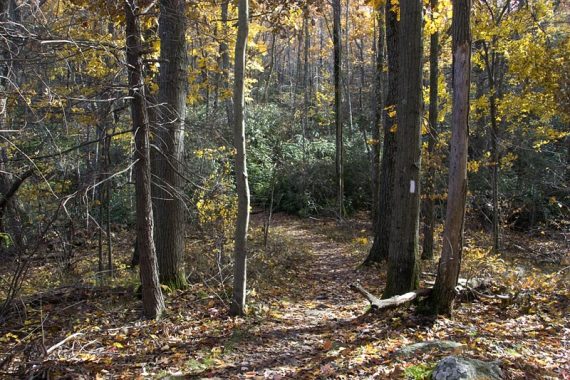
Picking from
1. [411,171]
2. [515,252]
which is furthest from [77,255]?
[515,252]

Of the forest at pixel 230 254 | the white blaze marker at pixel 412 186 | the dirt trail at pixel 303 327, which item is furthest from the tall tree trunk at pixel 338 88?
the white blaze marker at pixel 412 186

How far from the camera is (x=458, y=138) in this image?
595 centimetres

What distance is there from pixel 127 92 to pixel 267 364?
12.8 ft

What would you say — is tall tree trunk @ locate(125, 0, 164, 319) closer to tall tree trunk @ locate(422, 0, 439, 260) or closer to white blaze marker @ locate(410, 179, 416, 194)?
white blaze marker @ locate(410, 179, 416, 194)

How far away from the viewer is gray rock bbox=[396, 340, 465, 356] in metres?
5.21

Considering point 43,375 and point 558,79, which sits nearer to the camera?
point 43,375

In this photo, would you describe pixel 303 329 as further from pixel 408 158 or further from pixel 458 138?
pixel 458 138

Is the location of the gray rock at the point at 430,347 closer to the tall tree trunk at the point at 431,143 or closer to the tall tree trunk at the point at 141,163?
the tall tree trunk at the point at 141,163

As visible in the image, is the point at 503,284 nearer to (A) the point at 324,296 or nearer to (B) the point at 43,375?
(A) the point at 324,296

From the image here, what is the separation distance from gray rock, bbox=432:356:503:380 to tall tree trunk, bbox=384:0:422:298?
2.50m

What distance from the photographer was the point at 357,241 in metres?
15.1

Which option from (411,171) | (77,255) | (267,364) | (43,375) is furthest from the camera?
A: (77,255)

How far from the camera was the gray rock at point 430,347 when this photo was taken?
521 centimetres

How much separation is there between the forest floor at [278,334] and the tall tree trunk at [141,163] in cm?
55
